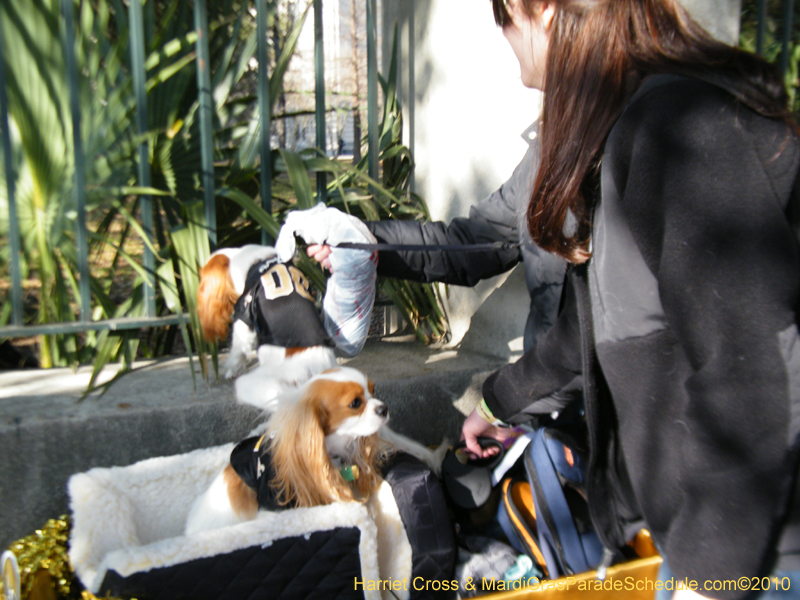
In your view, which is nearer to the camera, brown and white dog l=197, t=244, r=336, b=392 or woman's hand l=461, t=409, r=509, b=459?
woman's hand l=461, t=409, r=509, b=459

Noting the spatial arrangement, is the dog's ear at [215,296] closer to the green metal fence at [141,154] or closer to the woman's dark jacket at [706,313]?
the green metal fence at [141,154]

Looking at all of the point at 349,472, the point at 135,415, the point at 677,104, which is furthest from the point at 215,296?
the point at 677,104

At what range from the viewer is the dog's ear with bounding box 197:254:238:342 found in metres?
2.28

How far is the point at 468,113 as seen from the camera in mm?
2830

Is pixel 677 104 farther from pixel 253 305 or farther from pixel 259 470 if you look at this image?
pixel 253 305

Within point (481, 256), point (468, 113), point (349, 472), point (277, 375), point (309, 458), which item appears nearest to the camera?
point (309, 458)

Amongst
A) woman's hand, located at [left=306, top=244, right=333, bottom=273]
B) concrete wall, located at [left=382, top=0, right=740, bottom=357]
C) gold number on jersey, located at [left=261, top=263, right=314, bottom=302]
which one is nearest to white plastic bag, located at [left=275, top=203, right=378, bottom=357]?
woman's hand, located at [left=306, top=244, right=333, bottom=273]

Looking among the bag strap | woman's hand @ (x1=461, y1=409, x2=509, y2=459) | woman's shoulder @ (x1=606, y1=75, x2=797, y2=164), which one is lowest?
the bag strap

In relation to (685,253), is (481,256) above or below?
below

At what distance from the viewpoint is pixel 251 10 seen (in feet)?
12.3

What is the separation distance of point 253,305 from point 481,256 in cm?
84

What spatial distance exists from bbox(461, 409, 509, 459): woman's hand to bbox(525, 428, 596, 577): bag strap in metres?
0.17

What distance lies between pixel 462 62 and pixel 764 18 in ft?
4.08

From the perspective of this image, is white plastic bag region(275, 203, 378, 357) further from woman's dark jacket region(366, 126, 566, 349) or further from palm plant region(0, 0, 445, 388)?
palm plant region(0, 0, 445, 388)
